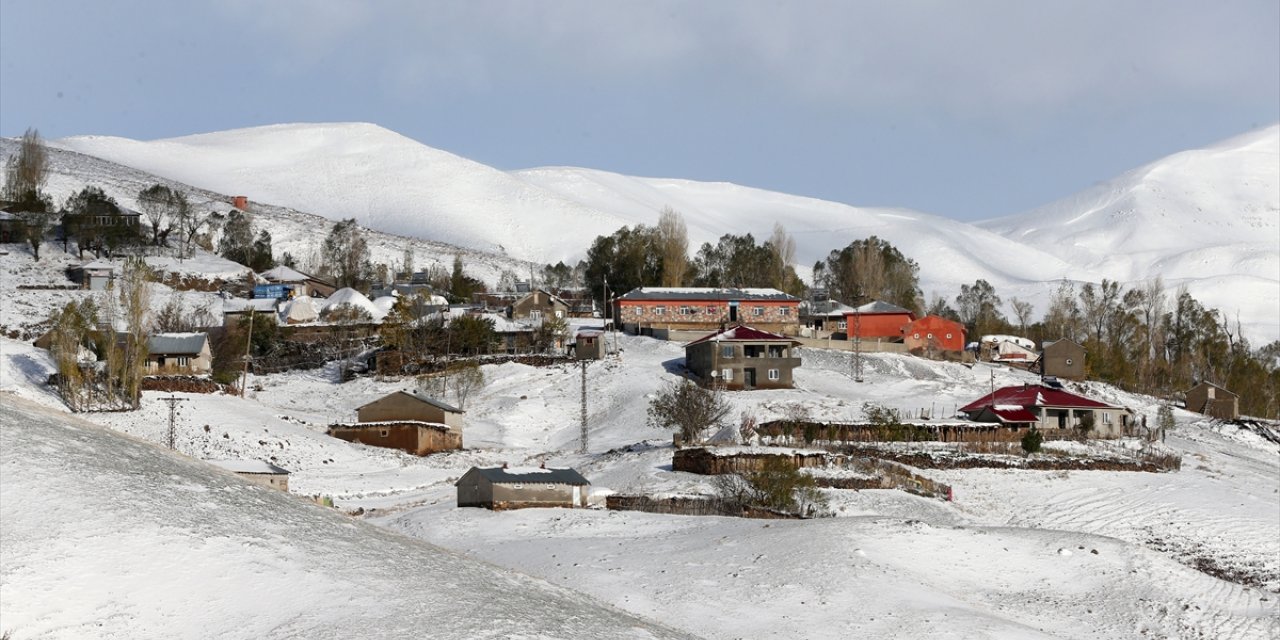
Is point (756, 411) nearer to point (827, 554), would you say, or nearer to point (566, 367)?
point (566, 367)

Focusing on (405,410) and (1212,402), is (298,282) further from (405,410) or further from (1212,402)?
(1212,402)

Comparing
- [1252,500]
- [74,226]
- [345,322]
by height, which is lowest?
[1252,500]

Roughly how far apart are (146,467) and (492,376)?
51.0 m

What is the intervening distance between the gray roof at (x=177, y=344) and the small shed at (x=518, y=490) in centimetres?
3525

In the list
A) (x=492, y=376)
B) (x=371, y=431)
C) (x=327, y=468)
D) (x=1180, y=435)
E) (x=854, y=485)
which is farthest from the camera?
(x=492, y=376)

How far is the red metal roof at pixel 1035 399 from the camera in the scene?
220 feet

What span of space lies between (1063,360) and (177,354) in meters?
53.4

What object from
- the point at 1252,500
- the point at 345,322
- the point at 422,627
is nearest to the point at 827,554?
the point at 422,627

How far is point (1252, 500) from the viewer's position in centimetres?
5238

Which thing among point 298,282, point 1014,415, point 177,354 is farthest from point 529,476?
point 298,282

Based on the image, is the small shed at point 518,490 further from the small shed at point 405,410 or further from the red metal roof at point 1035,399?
the red metal roof at point 1035,399

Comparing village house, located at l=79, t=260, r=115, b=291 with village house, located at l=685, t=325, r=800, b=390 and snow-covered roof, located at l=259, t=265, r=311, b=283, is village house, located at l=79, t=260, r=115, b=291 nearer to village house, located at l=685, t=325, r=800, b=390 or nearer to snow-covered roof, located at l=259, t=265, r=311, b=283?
snow-covered roof, located at l=259, t=265, r=311, b=283

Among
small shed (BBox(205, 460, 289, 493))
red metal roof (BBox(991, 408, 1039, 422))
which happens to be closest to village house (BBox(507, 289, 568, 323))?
red metal roof (BBox(991, 408, 1039, 422))

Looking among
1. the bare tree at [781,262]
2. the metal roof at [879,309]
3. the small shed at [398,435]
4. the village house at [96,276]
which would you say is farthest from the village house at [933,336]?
the village house at [96,276]
